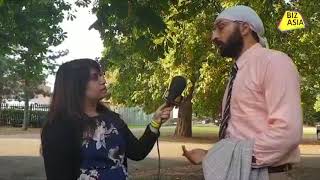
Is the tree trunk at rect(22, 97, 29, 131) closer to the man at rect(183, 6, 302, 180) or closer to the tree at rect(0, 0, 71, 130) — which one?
the tree at rect(0, 0, 71, 130)

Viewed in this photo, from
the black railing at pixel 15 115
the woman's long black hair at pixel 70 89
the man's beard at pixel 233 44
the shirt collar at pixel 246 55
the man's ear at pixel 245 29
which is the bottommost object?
the black railing at pixel 15 115

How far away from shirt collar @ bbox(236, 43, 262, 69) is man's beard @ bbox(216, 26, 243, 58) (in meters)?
0.04

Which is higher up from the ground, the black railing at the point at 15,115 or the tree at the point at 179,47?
the tree at the point at 179,47

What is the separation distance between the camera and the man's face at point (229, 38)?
9.04 ft

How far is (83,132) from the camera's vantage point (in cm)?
340

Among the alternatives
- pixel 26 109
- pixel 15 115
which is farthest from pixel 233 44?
pixel 15 115

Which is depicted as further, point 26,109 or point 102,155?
point 26,109

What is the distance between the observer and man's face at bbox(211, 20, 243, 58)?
2.76 m

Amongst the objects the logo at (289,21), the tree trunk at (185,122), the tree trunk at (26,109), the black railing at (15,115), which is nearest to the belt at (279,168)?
the logo at (289,21)

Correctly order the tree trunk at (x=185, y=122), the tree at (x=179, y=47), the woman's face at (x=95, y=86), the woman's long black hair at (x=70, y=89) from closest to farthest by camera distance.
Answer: the woman's long black hair at (x=70, y=89) < the woman's face at (x=95, y=86) < the tree at (x=179, y=47) < the tree trunk at (x=185, y=122)

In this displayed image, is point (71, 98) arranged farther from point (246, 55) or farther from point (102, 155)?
point (246, 55)

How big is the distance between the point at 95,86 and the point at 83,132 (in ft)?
1.04

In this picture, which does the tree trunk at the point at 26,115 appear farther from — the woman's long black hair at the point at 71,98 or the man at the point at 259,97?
the man at the point at 259,97

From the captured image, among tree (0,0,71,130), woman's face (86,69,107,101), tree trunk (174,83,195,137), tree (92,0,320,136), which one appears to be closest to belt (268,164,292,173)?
woman's face (86,69,107,101)
